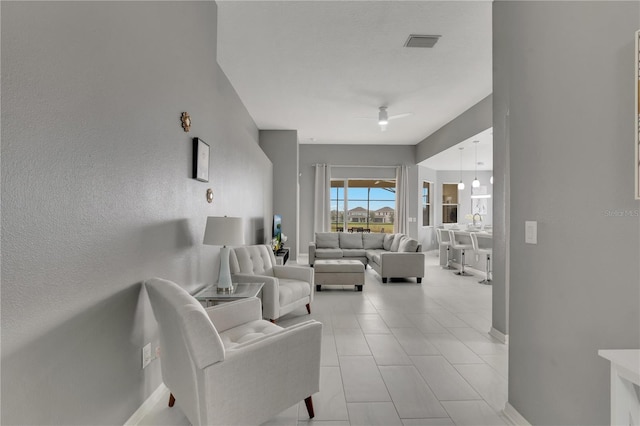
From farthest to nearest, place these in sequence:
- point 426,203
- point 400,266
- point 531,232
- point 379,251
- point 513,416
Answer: point 426,203 → point 379,251 → point 400,266 → point 513,416 → point 531,232

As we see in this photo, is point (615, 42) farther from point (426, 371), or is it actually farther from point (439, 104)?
point (439, 104)

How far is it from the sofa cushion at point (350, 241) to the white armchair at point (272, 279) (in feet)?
12.1

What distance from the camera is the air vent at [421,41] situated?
12.2ft

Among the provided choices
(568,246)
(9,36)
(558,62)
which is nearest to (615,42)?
(558,62)

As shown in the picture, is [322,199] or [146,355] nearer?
[146,355]

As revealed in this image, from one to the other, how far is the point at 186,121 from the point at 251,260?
196 cm

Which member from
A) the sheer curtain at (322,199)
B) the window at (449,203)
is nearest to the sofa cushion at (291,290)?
the sheer curtain at (322,199)

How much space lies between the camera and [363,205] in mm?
10156

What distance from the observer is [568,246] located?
167 centimetres

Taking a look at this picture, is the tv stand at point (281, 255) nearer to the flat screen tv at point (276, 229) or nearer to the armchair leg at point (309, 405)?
the flat screen tv at point (276, 229)

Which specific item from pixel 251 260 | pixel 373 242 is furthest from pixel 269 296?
pixel 373 242

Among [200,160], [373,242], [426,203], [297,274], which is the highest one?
[200,160]

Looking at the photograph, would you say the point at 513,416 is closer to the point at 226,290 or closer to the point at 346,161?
the point at 226,290

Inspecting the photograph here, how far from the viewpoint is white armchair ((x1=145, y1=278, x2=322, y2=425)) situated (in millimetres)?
1616
